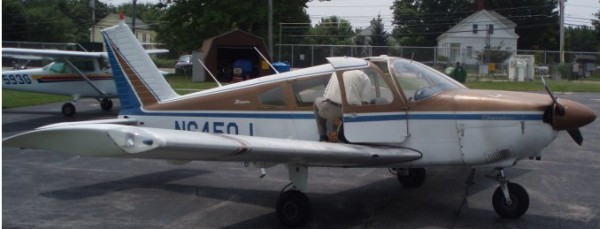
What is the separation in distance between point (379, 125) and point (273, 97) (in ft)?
4.65

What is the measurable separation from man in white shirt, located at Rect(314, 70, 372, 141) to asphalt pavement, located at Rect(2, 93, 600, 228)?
111cm

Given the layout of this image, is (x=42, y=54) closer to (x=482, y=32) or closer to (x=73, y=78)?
(x=73, y=78)

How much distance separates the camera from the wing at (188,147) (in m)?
4.66

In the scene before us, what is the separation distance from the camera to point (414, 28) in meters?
95.6

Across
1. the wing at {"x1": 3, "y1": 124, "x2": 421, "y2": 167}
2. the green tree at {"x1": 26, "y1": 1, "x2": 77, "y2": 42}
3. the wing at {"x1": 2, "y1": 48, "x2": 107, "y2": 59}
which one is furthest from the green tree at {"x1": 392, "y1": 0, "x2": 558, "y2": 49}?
the wing at {"x1": 3, "y1": 124, "x2": 421, "y2": 167}

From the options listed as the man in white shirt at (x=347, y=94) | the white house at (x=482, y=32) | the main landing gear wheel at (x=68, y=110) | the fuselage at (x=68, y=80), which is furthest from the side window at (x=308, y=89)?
the white house at (x=482, y=32)

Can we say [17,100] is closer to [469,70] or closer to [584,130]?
[584,130]

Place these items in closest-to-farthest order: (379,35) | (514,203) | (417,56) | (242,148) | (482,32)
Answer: (242,148) < (514,203) < (417,56) < (379,35) < (482,32)

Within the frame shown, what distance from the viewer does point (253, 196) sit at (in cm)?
827

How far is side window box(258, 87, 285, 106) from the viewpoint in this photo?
7875 millimetres

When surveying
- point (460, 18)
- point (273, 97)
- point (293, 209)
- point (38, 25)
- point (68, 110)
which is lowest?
point (293, 209)

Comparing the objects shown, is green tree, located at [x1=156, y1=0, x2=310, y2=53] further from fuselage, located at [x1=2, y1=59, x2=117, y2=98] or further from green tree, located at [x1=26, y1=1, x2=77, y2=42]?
green tree, located at [x1=26, y1=1, x2=77, y2=42]

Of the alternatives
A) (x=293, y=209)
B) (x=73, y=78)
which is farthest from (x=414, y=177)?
(x=73, y=78)

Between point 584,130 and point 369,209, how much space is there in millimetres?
9277
